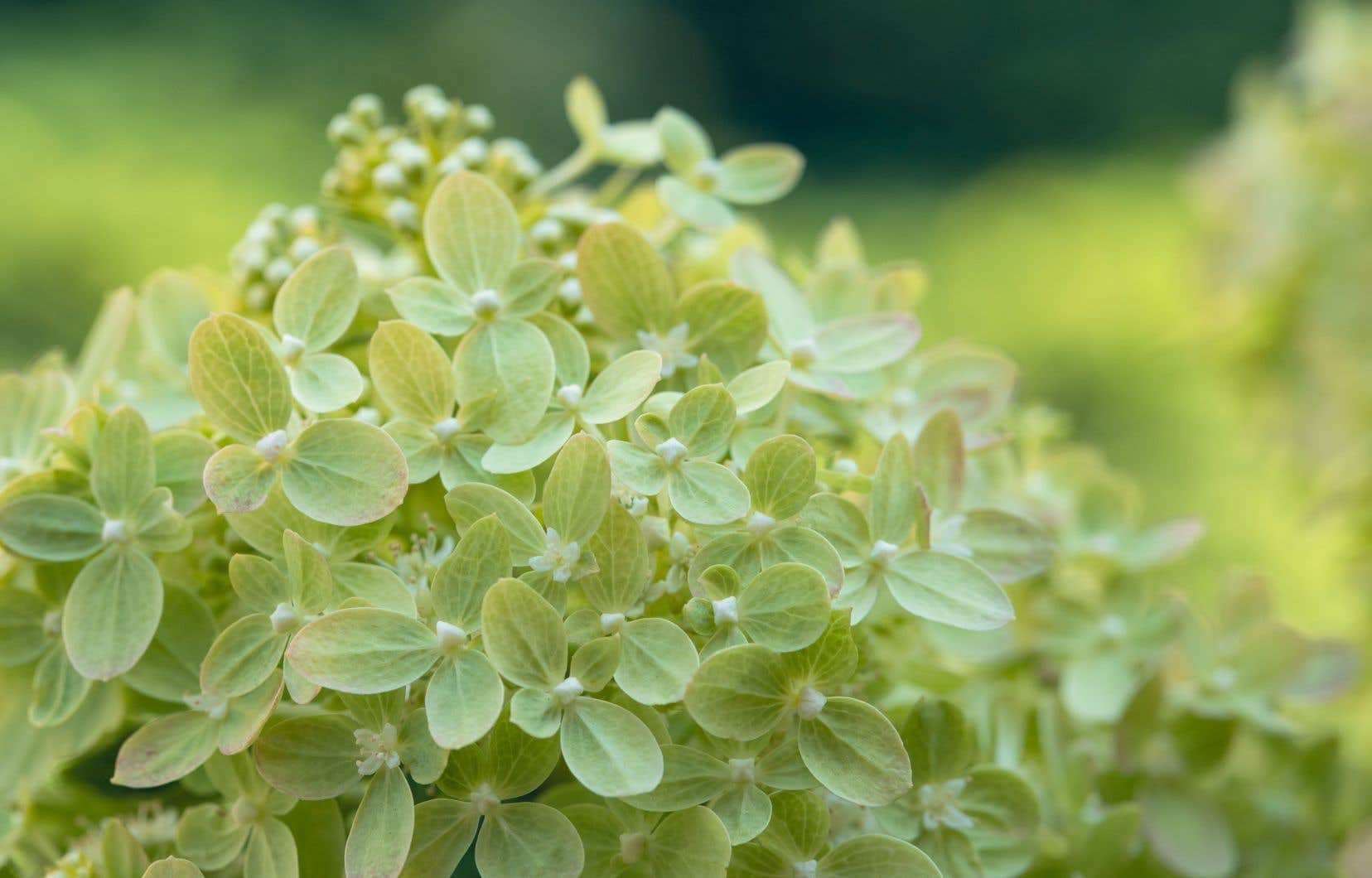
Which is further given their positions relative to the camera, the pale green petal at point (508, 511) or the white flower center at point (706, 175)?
the white flower center at point (706, 175)

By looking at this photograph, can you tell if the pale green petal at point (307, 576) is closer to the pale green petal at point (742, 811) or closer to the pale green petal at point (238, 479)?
the pale green petal at point (238, 479)

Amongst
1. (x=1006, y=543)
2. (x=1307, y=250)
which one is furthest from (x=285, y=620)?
(x=1307, y=250)

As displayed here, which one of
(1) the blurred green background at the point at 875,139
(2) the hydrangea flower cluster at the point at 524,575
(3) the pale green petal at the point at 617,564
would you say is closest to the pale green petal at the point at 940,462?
(2) the hydrangea flower cluster at the point at 524,575

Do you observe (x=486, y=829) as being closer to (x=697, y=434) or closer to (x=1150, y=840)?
(x=697, y=434)

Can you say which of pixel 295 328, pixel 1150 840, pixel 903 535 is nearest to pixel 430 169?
pixel 295 328

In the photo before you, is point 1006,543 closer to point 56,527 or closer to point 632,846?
point 632,846

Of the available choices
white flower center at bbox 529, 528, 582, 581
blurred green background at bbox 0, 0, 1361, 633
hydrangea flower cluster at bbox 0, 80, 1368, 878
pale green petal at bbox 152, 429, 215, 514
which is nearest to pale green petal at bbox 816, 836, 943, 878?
hydrangea flower cluster at bbox 0, 80, 1368, 878
